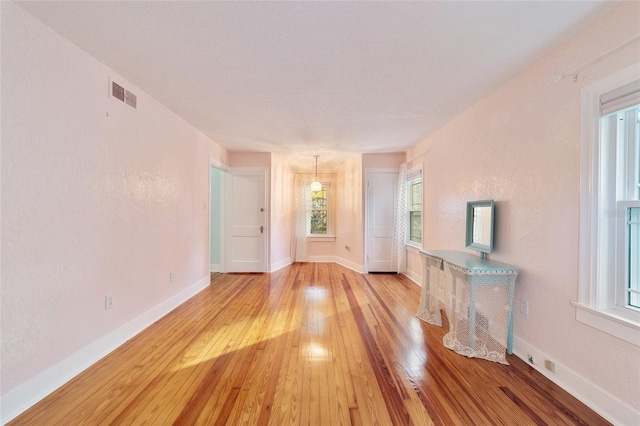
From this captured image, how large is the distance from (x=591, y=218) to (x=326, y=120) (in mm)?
2761

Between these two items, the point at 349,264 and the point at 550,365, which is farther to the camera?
the point at 349,264

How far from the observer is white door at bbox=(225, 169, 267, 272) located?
213 inches

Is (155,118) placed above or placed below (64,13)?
below

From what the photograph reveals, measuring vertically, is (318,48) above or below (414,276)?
above

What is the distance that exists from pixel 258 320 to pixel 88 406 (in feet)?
5.15

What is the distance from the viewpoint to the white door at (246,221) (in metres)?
5.40

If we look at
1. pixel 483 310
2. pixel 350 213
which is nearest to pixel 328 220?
pixel 350 213

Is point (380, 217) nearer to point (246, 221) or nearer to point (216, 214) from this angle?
point (246, 221)

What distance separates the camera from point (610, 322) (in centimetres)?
159

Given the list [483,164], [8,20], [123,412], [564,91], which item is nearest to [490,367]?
[483,164]

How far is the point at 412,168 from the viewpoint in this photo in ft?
16.2

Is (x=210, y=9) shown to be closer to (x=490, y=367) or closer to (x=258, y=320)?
(x=258, y=320)

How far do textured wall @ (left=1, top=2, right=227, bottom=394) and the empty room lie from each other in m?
0.01

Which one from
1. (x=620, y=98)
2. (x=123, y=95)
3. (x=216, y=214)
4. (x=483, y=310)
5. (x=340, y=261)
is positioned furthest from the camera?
(x=340, y=261)
